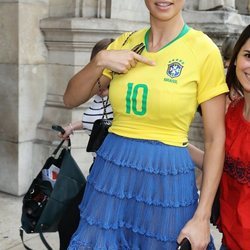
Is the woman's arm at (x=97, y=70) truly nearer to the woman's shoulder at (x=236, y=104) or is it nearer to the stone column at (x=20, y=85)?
the woman's shoulder at (x=236, y=104)

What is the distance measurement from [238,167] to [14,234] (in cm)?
245

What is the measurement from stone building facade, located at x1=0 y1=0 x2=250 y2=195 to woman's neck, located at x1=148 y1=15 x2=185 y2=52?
2453 mm

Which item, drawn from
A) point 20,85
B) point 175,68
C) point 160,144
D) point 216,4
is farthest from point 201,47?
point 216,4

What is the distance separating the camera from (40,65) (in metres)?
4.55

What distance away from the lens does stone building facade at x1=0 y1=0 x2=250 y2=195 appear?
4.32 m

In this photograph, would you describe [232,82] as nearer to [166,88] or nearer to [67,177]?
[166,88]

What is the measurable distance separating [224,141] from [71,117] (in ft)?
9.07

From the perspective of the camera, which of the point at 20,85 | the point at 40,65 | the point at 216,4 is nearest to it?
the point at 20,85

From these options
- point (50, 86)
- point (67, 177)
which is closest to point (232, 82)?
point (67, 177)

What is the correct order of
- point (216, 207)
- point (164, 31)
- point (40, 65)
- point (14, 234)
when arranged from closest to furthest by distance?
point (164, 31), point (216, 207), point (14, 234), point (40, 65)

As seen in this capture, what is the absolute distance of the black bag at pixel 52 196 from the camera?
254 cm

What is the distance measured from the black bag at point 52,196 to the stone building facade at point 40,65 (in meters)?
1.65

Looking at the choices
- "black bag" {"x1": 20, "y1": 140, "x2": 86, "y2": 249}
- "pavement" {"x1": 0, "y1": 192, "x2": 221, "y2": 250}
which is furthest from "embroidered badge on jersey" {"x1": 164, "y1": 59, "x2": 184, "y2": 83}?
"pavement" {"x1": 0, "y1": 192, "x2": 221, "y2": 250}

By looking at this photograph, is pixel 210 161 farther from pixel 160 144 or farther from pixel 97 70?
pixel 97 70
